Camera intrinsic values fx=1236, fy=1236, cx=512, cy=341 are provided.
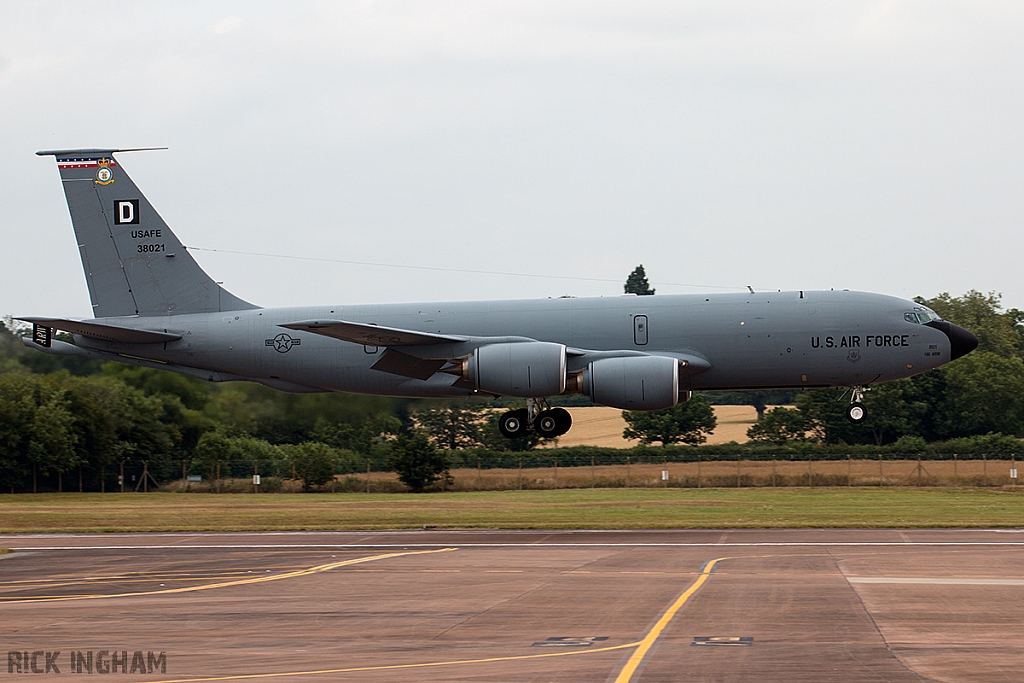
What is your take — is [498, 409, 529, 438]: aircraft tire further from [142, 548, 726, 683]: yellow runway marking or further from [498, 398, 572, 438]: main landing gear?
[142, 548, 726, 683]: yellow runway marking

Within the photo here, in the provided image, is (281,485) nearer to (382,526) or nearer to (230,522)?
(230,522)

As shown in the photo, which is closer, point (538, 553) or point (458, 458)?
point (538, 553)

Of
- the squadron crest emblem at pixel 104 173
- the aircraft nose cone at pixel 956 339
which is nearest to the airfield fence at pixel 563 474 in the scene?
the squadron crest emblem at pixel 104 173

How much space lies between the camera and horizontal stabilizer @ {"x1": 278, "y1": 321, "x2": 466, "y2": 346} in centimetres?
3494

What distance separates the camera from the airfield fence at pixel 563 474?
188ft

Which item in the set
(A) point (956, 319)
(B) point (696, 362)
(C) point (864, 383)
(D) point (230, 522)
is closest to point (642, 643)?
(B) point (696, 362)

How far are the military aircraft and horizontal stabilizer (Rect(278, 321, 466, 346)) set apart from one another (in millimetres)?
59

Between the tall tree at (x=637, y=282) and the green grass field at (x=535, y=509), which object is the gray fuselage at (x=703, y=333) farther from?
the tall tree at (x=637, y=282)

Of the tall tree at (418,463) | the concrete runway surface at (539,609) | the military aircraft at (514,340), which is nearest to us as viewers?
the concrete runway surface at (539,609)

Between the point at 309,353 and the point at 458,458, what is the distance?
1053 inches

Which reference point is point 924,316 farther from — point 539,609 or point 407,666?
point 407,666

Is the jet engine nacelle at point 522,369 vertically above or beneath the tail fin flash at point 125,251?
beneath

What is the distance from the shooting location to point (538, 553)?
29359mm

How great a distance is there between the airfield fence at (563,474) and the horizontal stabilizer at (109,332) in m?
19.9
